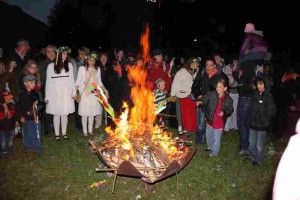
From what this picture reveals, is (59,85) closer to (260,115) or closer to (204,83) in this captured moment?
(204,83)

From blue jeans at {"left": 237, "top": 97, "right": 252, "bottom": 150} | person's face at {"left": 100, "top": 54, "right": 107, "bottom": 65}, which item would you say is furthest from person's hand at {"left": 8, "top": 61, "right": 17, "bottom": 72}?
blue jeans at {"left": 237, "top": 97, "right": 252, "bottom": 150}

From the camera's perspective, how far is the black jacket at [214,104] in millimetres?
6379

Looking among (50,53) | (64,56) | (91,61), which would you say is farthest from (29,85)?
(91,61)

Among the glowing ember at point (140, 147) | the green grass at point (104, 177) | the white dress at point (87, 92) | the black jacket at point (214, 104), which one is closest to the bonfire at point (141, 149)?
the glowing ember at point (140, 147)

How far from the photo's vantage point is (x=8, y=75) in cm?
705

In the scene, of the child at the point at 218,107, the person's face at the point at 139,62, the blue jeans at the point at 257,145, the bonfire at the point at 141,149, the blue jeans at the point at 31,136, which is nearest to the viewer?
the bonfire at the point at 141,149

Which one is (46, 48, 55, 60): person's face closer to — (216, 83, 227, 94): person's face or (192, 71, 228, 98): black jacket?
(192, 71, 228, 98): black jacket

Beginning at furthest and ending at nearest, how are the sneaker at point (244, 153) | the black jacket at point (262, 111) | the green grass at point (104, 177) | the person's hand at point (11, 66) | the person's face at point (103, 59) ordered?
1. the person's face at point (103, 59)
2. the person's hand at point (11, 66)
3. the sneaker at point (244, 153)
4. the black jacket at point (262, 111)
5. the green grass at point (104, 177)

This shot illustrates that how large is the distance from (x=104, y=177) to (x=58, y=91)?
9.68ft

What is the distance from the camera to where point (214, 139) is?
6.64 metres

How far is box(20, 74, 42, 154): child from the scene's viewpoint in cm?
641

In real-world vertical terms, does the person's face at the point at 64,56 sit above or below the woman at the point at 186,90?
above

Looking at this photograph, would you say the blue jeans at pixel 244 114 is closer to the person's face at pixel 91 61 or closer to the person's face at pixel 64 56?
the person's face at pixel 91 61

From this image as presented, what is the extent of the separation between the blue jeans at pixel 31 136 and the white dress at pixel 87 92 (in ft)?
4.89
